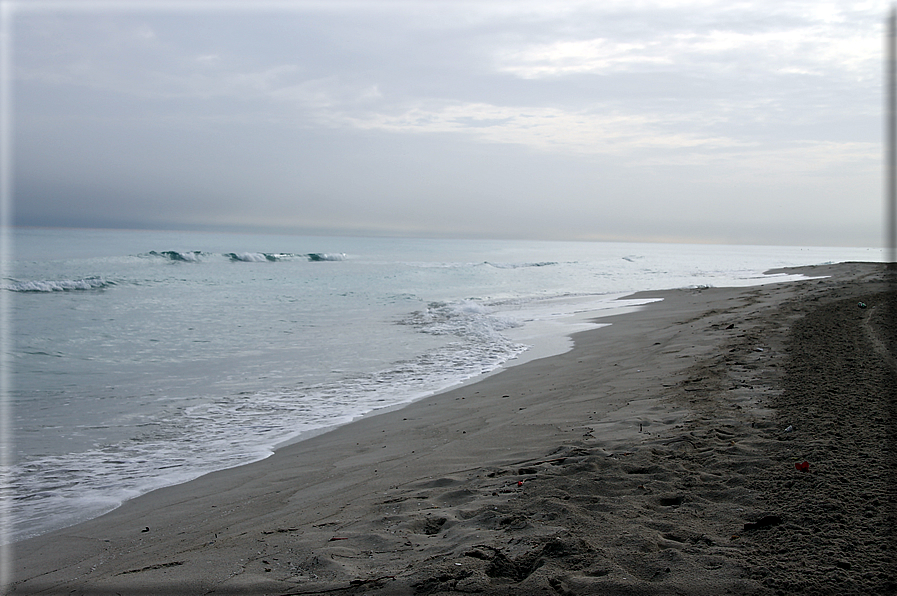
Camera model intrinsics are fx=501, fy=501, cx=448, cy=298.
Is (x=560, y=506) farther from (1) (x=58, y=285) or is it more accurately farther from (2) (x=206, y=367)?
(1) (x=58, y=285)

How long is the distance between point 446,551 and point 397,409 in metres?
4.22

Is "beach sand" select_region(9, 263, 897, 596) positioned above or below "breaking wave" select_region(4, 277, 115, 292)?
below

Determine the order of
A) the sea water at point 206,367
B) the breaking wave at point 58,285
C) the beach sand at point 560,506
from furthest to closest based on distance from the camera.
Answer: the breaking wave at point 58,285 → the sea water at point 206,367 → the beach sand at point 560,506

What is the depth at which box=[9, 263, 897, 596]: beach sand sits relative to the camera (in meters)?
2.27

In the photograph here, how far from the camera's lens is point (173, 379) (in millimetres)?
8641

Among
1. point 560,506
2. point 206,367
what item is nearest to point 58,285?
point 206,367

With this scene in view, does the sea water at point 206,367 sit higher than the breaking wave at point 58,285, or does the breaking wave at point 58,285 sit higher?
the breaking wave at point 58,285

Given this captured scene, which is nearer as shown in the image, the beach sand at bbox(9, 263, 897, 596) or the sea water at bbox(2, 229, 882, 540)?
the beach sand at bbox(9, 263, 897, 596)

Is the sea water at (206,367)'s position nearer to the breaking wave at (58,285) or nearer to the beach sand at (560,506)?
the breaking wave at (58,285)

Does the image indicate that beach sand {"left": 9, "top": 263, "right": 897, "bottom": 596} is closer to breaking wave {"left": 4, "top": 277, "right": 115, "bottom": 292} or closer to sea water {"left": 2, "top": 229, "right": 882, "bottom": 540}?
sea water {"left": 2, "top": 229, "right": 882, "bottom": 540}

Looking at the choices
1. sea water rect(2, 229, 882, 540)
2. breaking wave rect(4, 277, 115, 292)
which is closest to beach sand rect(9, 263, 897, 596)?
sea water rect(2, 229, 882, 540)

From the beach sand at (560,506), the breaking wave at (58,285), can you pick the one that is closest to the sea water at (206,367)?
the breaking wave at (58,285)

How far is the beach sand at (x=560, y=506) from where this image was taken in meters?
2.27

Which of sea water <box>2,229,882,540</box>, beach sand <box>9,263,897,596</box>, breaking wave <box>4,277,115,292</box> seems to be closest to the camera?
beach sand <box>9,263,897,596</box>
